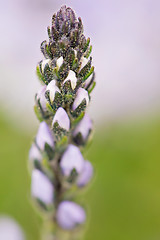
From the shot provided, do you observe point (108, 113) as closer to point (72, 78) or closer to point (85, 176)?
point (85, 176)

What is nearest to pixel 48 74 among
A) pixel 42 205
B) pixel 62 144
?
pixel 62 144

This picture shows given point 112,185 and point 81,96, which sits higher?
point 112,185

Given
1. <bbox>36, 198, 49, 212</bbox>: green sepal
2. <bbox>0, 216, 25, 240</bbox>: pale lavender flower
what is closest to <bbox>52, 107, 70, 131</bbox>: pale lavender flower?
<bbox>36, 198, 49, 212</bbox>: green sepal

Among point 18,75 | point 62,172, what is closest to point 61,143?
point 62,172

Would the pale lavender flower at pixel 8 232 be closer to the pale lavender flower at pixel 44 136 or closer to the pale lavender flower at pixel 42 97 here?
the pale lavender flower at pixel 44 136

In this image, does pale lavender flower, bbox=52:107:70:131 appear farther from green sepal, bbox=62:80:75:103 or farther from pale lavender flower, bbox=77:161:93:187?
pale lavender flower, bbox=77:161:93:187

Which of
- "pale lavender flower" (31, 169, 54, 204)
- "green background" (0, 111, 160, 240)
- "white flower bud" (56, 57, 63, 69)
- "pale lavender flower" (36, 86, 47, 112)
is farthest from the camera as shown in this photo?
"green background" (0, 111, 160, 240)
